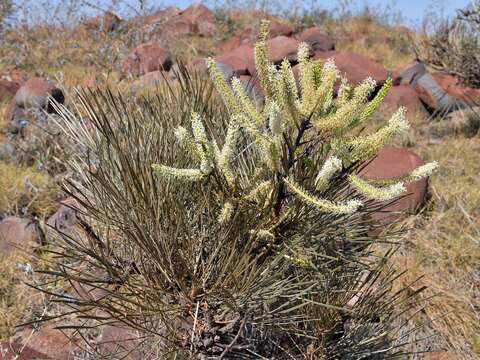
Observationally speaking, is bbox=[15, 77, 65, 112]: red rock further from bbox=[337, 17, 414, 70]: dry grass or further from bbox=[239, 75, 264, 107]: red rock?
bbox=[337, 17, 414, 70]: dry grass

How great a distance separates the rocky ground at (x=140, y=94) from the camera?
2721 mm

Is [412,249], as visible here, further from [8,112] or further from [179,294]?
[8,112]

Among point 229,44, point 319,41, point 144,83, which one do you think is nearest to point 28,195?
point 144,83

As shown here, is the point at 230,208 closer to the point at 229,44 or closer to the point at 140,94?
the point at 140,94

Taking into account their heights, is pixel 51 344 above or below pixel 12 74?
above

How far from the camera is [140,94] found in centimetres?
303

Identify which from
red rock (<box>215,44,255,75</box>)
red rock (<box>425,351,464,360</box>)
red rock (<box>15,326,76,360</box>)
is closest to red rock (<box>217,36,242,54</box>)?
red rock (<box>215,44,255,75</box>)

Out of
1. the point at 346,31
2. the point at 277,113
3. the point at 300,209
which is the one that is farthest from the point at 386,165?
the point at 346,31

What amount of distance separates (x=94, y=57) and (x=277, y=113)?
616 centimetres

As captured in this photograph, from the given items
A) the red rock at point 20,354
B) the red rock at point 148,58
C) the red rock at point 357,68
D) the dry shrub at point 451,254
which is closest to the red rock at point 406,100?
the red rock at point 357,68

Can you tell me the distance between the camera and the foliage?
5441 mm

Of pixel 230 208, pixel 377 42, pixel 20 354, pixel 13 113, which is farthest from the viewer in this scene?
pixel 377 42

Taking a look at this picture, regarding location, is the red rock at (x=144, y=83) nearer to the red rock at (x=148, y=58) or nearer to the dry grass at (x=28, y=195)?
the dry grass at (x=28, y=195)

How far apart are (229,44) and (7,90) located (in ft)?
14.0
